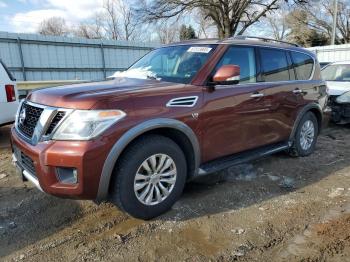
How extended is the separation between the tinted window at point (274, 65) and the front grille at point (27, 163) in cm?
306

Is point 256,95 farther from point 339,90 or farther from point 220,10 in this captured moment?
point 220,10

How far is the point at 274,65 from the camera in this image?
16.6 feet

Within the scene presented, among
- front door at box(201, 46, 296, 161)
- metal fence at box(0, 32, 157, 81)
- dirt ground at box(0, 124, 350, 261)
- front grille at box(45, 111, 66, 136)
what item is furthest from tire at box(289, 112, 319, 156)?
metal fence at box(0, 32, 157, 81)

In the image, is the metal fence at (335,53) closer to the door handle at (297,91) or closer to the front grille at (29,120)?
the door handle at (297,91)

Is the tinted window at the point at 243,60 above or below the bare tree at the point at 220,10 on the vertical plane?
below

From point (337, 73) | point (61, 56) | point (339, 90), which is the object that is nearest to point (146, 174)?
point (339, 90)

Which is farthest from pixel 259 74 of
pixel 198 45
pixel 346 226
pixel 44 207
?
pixel 44 207

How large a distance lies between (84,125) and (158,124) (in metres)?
0.71

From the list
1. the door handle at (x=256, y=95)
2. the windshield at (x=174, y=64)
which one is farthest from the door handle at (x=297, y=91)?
the windshield at (x=174, y=64)

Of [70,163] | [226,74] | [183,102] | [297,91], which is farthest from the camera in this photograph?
[297,91]

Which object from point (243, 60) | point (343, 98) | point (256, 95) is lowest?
point (343, 98)

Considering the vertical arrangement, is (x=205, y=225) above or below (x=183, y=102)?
below

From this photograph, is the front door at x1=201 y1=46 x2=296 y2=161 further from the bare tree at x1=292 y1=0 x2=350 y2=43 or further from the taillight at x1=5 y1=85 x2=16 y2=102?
the bare tree at x1=292 y1=0 x2=350 y2=43

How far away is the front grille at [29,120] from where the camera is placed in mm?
3482
